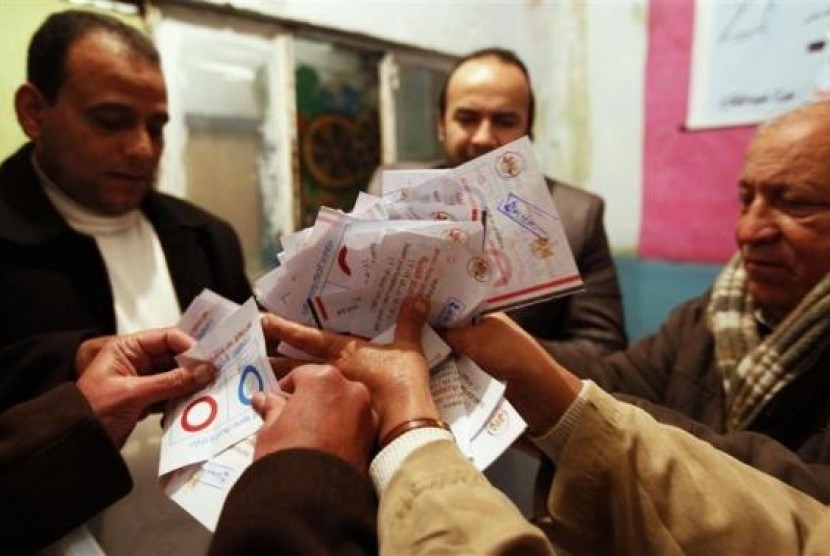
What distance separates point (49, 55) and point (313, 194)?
0.85 m

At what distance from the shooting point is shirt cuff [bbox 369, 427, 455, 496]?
521 mm

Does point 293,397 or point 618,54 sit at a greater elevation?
point 618,54

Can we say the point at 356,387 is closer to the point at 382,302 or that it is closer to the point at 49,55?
the point at 382,302

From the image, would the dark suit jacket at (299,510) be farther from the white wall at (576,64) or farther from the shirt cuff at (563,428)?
the white wall at (576,64)

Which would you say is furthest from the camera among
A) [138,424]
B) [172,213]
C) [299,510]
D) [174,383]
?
[172,213]

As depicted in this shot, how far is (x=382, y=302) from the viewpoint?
67 cm

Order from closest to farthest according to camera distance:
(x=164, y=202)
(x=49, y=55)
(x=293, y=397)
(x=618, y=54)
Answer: (x=293, y=397)
(x=49, y=55)
(x=164, y=202)
(x=618, y=54)

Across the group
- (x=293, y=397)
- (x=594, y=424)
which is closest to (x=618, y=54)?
(x=594, y=424)

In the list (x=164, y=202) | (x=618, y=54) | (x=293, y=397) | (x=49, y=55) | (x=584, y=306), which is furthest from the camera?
(x=618, y=54)

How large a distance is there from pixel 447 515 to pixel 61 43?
3.17 feet

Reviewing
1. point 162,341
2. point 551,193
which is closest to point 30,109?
point 162,341

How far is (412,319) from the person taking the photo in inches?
26.0

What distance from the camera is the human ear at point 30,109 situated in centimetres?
101

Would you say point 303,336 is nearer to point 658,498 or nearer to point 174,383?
point 174,383
